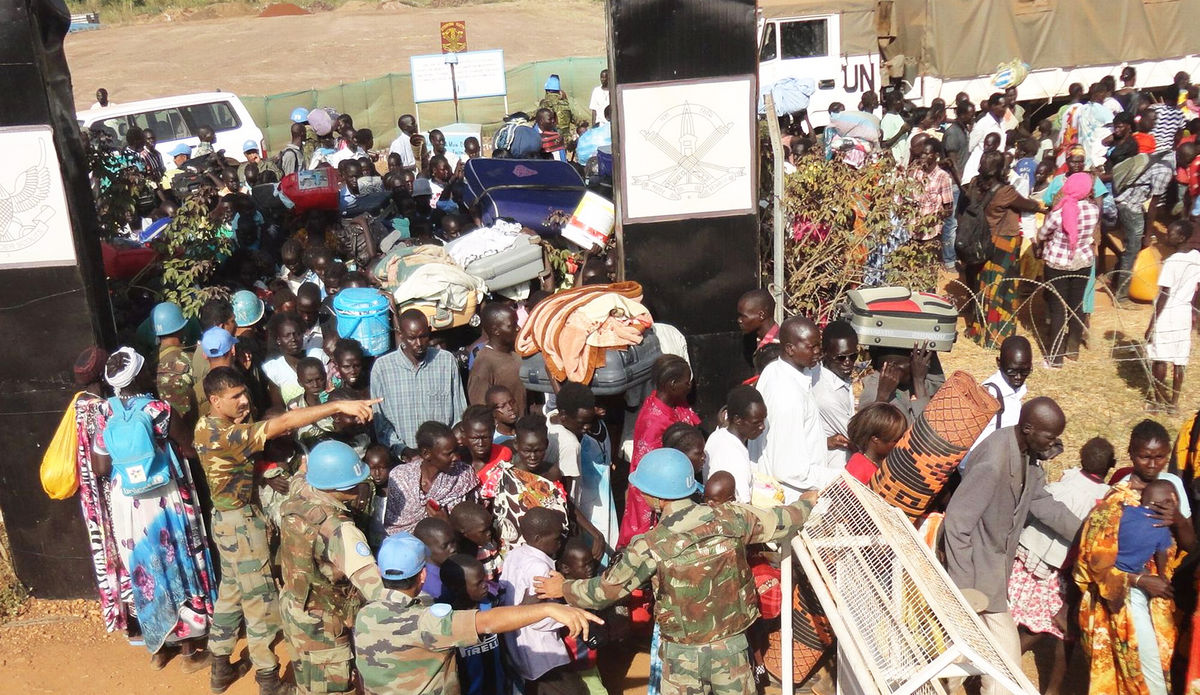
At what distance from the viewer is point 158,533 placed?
5492 mm

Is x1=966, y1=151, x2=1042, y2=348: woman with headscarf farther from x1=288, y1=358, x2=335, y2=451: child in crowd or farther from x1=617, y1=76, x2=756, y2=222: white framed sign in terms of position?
x1=288, y1=358, x2=335, y2=451: child in crowd

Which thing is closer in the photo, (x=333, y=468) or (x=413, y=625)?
(x=413, y=625)

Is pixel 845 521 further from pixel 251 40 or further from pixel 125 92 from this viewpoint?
pixel 251 40

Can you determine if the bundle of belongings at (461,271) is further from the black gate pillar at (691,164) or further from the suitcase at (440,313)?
the black gate pillar at (691,164)

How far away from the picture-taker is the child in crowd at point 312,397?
554 centimetres

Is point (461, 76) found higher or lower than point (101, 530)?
higher

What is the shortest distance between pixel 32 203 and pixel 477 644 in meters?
3.89

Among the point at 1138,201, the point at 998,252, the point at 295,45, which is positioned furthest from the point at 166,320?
the point at 295,45

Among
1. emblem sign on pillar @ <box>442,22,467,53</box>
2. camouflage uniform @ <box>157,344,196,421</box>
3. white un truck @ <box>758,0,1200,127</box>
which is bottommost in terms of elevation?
camouflage uniform @ <box>157,344,196,421</box>

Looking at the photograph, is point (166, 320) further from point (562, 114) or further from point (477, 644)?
point (562, 114)

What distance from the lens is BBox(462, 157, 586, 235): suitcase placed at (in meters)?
7.91

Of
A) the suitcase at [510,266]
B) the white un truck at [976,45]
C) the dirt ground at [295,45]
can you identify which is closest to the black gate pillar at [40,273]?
the suitcase at [510,266]

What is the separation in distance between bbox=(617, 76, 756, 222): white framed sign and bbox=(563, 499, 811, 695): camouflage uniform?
2.76 meters

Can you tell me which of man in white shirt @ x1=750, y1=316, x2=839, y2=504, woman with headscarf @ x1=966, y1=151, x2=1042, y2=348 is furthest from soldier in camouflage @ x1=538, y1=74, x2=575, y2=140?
man in white shirt @ x1=750, y1=316, x2=839, y2=504
